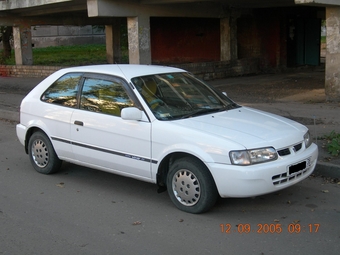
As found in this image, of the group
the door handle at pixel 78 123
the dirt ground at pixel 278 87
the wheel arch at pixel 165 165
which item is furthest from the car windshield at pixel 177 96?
the dirt ground at pixel 278 87

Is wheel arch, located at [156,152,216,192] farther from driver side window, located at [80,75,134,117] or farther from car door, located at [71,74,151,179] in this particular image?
driver side window, located at [80,75,134,117]

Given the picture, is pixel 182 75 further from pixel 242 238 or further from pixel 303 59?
pixel 303 59

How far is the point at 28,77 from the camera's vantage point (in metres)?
21.2

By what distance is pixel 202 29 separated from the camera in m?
22.9

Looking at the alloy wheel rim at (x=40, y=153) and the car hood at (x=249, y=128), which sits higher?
the car hood at (x=249, y=128)

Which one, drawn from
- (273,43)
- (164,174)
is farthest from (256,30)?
(164,174)

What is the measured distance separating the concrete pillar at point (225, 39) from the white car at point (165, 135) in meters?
13.5

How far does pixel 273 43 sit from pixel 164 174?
16741 mm

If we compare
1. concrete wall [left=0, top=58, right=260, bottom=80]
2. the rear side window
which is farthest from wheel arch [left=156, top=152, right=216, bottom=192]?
concrete wall [left=0, top=58, right=260, bottom=80]

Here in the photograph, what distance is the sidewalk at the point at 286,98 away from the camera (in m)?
8.97

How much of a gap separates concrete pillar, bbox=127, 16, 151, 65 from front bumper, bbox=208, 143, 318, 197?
11.4 metres

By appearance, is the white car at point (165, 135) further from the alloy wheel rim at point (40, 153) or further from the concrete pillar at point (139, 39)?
the concrete pillar at point (139, 39)
